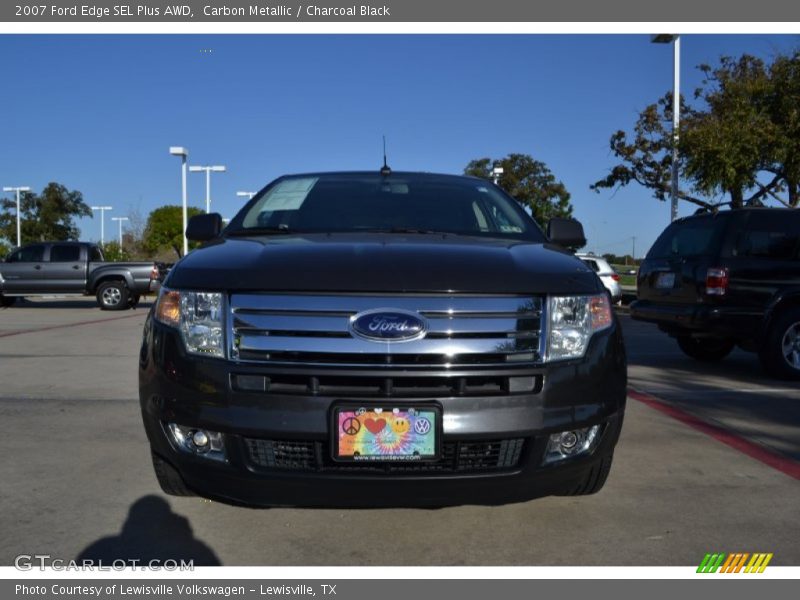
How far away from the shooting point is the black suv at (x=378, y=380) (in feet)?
8.81

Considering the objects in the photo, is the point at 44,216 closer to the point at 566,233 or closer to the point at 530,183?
the point at 530,183

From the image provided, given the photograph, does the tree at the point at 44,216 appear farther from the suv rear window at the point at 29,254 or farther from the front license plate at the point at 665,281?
the front license plate at the point at 665,281

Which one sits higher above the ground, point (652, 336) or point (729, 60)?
point (729, 60)

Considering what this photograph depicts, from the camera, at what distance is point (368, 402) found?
8.73ft

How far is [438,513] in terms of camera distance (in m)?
3.54

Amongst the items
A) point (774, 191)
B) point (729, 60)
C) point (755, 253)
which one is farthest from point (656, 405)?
point (729, 60)

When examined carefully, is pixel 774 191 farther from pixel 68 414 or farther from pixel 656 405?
pixel 68 414

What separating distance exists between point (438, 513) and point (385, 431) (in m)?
1.05

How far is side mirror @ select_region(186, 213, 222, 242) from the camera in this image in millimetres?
4238

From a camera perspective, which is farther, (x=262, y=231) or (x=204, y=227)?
(x=204, y=227)

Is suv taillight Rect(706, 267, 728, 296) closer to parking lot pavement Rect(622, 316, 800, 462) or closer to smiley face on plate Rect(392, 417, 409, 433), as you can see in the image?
parking lot pavement Rect(622, 316, 800, 462)

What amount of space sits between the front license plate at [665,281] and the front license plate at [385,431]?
5982 mm

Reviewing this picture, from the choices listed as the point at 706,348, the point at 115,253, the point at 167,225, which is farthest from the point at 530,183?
the point at 167,225
